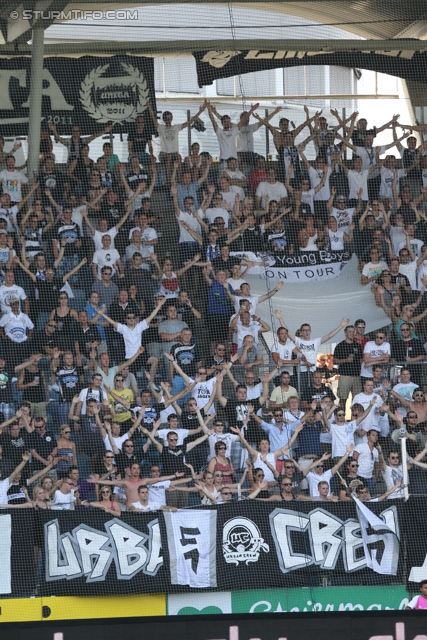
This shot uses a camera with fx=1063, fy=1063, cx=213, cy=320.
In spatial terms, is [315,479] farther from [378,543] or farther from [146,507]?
[146,507]

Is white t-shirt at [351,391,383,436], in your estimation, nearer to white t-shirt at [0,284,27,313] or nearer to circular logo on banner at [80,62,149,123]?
white t-shirt at [0,284,27,313]

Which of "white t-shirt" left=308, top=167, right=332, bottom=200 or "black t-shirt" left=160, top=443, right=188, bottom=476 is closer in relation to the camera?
"black t-shirt" left=160, top=443, right=188, bottom=476

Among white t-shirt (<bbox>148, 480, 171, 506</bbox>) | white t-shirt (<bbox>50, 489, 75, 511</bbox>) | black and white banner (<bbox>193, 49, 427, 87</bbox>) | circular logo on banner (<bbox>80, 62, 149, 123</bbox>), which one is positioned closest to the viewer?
white t-shirt (<bbox>50, 489, 75, 511</bbox>)

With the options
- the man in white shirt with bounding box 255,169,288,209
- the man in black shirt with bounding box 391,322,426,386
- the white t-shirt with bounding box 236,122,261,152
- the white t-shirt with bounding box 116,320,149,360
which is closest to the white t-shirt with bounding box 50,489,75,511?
the white t-shirt with bounding box 116,320,149,360

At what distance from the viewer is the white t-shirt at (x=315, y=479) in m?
12.1

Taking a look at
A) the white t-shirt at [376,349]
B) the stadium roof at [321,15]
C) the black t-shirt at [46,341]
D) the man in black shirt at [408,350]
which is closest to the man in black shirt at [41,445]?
the black t-shirt at [46,341]

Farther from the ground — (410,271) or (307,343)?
(410,271)

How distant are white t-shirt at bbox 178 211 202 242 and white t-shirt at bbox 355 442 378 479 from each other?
4.15 m

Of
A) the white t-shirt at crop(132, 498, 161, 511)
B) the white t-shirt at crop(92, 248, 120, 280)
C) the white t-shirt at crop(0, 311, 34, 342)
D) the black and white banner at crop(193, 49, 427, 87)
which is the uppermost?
the black and white banner at crop(193, 49, 427, 87)

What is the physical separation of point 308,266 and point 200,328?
220 centimetres

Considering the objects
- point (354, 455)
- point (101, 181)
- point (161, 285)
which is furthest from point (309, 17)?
point (354, 455)

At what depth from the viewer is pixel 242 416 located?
12.8m

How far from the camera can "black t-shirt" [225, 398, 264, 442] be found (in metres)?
12.6

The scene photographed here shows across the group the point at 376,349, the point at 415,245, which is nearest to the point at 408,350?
the point at 376,349
